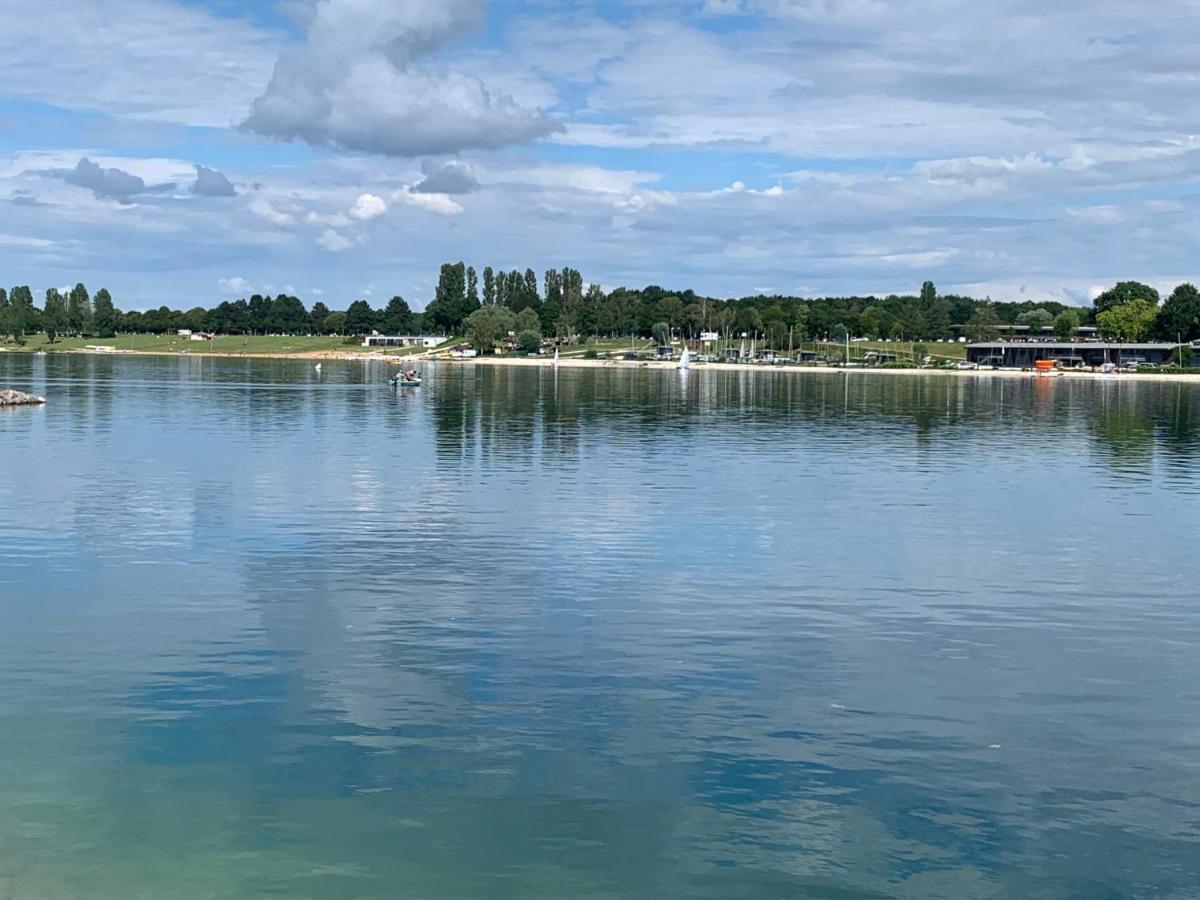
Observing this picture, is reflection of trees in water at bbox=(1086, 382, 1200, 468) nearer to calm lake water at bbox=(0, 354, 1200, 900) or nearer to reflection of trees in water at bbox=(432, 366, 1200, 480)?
reflection of trees in water at bbox=(432, 366, 1200, 480)

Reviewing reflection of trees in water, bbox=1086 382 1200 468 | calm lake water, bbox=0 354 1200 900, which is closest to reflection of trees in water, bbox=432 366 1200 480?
reflection of trees in water, bbox=1086 382 1200 468

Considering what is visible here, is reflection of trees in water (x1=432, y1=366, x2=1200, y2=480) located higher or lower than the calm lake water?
higher

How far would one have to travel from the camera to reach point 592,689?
26891 mm

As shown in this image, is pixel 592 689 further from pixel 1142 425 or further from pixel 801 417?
pixel 1142 425

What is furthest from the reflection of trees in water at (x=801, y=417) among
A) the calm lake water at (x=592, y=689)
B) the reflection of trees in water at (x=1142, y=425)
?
the calm lake water at (x=592, y=689)

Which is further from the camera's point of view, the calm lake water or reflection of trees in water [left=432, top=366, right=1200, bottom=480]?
reflection of trees in water [left=432, top=366, right=1200, bottom=480]

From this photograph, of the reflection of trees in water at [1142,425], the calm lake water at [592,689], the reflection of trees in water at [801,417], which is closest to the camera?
the calm lake water at [592,689]

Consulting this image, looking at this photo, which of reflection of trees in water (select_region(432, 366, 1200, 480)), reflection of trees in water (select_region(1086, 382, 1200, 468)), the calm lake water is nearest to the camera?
the calm lake water

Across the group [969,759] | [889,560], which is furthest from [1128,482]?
[969,759]

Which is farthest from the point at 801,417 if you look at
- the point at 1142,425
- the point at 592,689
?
the point at 592,689

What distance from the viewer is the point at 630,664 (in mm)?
28875

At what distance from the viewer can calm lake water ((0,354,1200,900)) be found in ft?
62.4

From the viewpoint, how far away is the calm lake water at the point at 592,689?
19.0 m

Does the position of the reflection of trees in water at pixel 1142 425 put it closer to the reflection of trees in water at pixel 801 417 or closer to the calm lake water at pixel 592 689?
the reflection of trees in water at pixel 801 417
